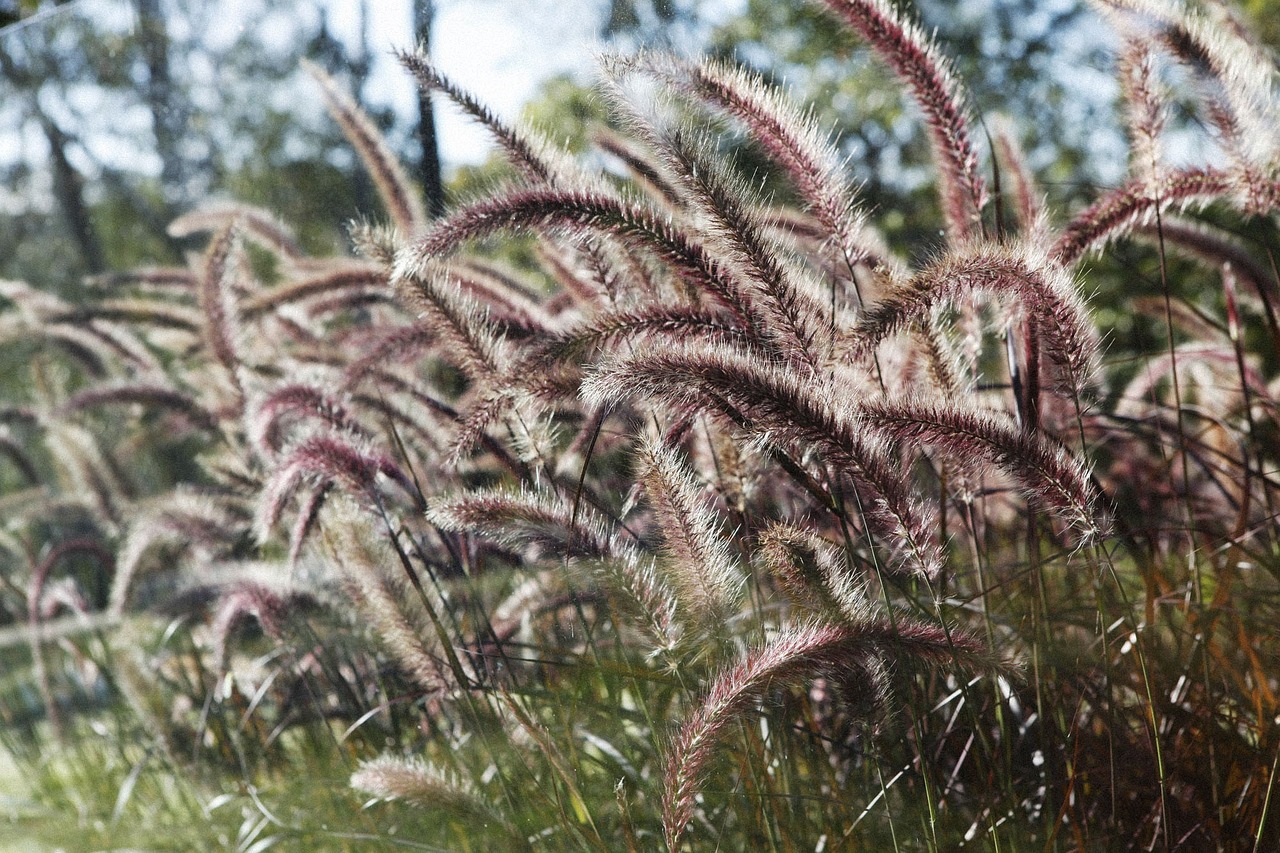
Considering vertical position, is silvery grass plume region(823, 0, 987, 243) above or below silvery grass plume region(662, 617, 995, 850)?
above

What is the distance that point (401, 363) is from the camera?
143 centimetres

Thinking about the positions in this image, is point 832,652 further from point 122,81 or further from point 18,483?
point 18,483

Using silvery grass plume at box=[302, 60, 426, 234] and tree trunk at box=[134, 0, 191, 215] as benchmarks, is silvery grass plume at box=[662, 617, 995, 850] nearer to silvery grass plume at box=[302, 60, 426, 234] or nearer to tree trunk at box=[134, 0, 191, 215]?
silvery grass plume at box=[302, 60, 426, 234]

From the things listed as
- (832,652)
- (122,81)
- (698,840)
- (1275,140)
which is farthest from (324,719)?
(1275,140)

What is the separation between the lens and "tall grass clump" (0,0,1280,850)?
0.94 meters

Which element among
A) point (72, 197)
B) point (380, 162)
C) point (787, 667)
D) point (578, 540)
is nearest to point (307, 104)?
point (380, 162)

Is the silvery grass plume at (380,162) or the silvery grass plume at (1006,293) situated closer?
the silvery grass plume at (1006,293)

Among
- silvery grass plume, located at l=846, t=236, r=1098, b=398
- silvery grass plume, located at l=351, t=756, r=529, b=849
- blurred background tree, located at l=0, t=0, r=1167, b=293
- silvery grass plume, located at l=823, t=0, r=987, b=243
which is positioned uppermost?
blurred background tree, located at l=0, t=0, r=1167, b=293

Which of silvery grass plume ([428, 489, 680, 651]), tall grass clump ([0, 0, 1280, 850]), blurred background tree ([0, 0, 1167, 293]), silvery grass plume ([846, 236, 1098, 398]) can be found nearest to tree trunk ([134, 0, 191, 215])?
blurred background tree ([0, 0, 1167, 293])

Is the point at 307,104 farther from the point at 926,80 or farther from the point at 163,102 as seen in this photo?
the point at 926,80

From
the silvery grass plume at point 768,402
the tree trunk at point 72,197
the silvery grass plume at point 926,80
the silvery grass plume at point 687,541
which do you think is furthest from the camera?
the tree trunk at point 72,197

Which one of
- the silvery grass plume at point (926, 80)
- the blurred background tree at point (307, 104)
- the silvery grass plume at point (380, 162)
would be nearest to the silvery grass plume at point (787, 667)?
the silvery grass plume at point (926, 80)

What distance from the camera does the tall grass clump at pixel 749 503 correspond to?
36.8 inches

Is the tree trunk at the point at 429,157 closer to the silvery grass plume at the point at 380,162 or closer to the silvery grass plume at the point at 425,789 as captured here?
the silvery grass plume at the point at 380,162
